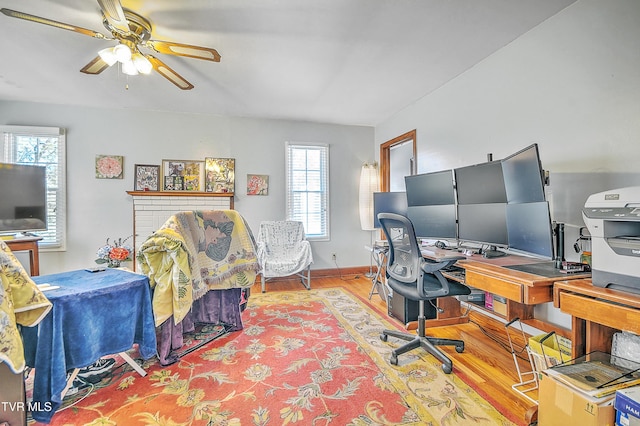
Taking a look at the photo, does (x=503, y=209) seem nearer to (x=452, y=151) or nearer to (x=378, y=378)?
(x=452, y=151)

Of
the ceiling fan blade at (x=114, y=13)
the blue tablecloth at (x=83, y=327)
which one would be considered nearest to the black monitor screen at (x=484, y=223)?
the blue tablecloth at (x=83, y=327)

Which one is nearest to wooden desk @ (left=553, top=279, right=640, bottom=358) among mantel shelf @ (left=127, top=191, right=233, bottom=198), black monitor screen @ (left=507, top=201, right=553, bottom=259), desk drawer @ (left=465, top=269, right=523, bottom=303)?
desk drawer @ (left=465, top=269, right=523, bottom=303)

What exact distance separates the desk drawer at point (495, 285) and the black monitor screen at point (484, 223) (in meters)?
0.52

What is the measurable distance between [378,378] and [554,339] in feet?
3.65

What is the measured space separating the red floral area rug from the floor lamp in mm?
2413

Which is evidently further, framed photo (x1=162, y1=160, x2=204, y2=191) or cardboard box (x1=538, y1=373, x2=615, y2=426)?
framed photo (x1=162, y1=160, x2=204, y2=191)

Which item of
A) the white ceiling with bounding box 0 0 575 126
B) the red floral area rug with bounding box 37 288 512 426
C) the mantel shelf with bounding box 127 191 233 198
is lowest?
the red floral area rug with bounding box 37 288 512 426

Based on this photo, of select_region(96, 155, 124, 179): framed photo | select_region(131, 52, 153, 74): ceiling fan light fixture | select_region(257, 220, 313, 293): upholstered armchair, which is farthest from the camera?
select_region(96, 155, 124, 179): framed photo

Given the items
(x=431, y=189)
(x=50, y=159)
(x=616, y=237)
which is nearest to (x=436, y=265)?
(x=616, y=237)

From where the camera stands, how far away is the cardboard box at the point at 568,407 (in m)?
1.15

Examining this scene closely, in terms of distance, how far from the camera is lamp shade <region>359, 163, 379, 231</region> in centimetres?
476

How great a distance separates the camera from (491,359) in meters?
2.09

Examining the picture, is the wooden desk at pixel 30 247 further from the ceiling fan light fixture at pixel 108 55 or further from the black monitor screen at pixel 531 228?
the black monitor screen at pixel 531 228

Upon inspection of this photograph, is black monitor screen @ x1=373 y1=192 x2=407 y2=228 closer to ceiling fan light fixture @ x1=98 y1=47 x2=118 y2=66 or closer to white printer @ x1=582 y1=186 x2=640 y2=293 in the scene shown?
white printer @ x1=582 y1=186 x2=640 y2=293
